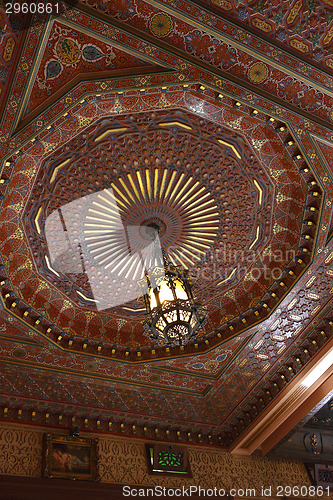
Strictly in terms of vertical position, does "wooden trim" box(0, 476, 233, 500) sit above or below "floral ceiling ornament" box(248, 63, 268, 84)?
below

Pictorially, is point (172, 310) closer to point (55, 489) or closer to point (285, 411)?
point (55, 489)

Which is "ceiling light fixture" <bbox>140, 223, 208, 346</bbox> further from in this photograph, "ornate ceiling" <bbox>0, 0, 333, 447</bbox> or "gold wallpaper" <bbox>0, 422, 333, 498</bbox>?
"gold wallpaper" <bbox>0, 422, 333, 498</bbox>

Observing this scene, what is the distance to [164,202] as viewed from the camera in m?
4.61

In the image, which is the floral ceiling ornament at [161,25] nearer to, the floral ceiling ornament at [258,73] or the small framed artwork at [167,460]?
the floral ceiling ornament at [258,73]

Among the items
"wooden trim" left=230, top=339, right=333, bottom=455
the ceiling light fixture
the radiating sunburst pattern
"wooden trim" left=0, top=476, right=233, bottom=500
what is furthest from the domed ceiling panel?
"wooden trim" left=0, top=476, right=233, bottom=500

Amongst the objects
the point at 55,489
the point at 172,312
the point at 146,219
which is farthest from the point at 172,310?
the point at 55,489

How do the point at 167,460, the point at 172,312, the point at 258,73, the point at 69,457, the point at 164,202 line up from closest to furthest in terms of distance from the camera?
Result: the point at 258,73, the point at 172,312, the point at 164,202, the point at 69,457, the point at 167,460

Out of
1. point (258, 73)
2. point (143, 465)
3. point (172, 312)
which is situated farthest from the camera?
point (143, 465)

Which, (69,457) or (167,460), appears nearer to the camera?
(69,457)

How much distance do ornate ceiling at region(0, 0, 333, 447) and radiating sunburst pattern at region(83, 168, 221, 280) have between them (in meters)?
0.02

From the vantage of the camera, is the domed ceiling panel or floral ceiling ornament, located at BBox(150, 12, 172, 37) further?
the domed ceiling panel

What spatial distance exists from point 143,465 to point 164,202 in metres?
3.27

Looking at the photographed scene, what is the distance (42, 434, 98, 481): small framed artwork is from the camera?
5.02 meters

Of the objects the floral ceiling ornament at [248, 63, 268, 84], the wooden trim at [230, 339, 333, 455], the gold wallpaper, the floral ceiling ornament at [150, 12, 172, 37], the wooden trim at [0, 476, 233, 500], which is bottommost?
the wooden trim at [0, 476, 233, 500]
